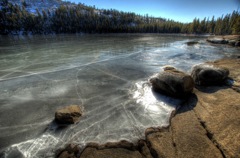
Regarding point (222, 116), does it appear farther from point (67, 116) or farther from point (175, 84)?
point (67, 116)

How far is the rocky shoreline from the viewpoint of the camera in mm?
4117

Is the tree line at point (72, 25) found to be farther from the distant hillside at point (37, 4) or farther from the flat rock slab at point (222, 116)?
the flat rock slab at point (222, 116)

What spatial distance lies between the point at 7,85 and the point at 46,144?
7.80 meters

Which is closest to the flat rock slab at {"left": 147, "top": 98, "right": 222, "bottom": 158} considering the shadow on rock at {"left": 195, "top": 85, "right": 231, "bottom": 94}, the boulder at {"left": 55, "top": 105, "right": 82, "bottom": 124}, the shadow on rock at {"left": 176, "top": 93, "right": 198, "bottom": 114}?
the shadow on rock at {"left": 176, "top": 93, "right": 198, "bottom": 114}

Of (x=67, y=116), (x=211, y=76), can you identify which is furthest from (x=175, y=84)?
(x=67, y=116)

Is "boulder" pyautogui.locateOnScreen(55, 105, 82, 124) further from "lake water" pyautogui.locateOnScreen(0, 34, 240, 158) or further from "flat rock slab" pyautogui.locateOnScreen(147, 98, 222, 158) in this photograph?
"flat rock slab" pyautogui.locateOnScreen(147, 98, 222, 158)

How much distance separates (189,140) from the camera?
178 inches

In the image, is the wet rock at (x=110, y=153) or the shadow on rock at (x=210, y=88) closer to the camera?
the wet rock at (x=110, y=153)

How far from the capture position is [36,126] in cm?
582

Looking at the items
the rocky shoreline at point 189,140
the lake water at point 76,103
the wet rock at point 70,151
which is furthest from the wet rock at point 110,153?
the lake water at point 76,103

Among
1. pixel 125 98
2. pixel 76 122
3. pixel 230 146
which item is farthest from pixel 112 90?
pixel 230 146

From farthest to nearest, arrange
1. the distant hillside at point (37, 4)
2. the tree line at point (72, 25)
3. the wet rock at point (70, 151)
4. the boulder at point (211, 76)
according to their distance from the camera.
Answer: the distant hillside at point (37, 4) → the tree line at point (72, 25) → the boulder at point (211, 76) → the wet rock at point (70, 151)

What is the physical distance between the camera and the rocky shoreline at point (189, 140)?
412 centimetres

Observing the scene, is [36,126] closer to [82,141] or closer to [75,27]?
[82,141]
